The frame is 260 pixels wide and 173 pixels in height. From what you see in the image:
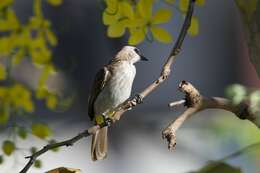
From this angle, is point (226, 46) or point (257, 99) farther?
point (226, 46)

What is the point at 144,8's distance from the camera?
88cm

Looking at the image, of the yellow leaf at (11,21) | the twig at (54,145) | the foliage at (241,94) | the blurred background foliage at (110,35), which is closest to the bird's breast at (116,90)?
the blurred background foliage at (110,35)

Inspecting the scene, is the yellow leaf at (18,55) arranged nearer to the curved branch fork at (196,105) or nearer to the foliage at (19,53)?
the foliage at (19,53)

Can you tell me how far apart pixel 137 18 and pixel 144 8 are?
22 millimetres

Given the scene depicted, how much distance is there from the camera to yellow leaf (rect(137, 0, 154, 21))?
0.86 metres

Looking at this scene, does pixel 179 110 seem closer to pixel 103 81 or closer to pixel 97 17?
pixel 97 17

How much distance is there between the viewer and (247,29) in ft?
2.33

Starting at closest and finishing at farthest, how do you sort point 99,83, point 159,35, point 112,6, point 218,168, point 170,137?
point 218,168 → point 170,137 → point 112,6 → point 159,35 → point 99,83

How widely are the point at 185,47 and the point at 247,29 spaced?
204 cm

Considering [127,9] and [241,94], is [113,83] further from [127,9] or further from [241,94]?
[241,94]

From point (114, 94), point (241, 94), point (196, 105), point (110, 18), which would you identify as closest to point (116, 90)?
point (114, 94)

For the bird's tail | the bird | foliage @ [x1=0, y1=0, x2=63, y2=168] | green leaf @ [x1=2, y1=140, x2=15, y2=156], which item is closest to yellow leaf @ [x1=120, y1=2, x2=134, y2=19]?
foliage @ [x1=0, y1=0, x2=63, y2=168]

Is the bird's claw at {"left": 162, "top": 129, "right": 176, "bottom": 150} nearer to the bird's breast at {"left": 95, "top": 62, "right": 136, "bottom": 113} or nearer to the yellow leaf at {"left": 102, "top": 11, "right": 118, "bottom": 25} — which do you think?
the yellow leaf at {"left": 102, "top": 11, "right": 118, "bottom": 25}

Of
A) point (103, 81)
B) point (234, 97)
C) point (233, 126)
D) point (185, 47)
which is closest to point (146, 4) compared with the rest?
point (233, 126)
